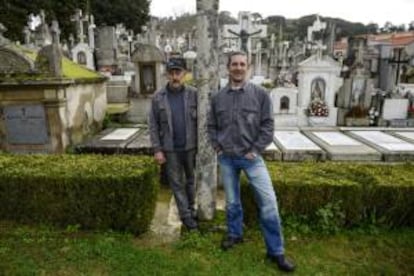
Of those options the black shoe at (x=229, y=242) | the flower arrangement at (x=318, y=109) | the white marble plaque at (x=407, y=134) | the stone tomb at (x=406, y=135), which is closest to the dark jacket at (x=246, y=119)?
the black shoe at (x=229, y=242)

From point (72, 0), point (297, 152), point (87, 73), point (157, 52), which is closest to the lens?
point (297, 152)

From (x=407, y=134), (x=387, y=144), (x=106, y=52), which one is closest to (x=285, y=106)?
(x=407, y=134)

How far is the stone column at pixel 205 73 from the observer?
3.70m

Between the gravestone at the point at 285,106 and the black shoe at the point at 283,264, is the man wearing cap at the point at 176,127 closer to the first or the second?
the black shoe at the point at 283,264

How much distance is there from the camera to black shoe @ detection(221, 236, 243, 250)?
3.50m

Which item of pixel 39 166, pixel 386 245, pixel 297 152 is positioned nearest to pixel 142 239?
pixel 39 166

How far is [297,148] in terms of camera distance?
653 centimetres

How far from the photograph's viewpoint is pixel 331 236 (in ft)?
12.4

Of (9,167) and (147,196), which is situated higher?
(9,167)

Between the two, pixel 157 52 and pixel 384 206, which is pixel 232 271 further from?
pixel 157 52

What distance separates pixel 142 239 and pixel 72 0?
29202 millimetres

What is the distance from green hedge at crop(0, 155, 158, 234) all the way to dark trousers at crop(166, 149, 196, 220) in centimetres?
24

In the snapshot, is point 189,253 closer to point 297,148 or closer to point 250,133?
point 250,133

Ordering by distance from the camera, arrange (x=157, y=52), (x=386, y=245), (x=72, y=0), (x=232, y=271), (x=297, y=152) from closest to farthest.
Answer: (x=232, y=271) → (x=386, y=245) → (x=297, y=152) → (x=157, y=52) → (x=72, y=0)
